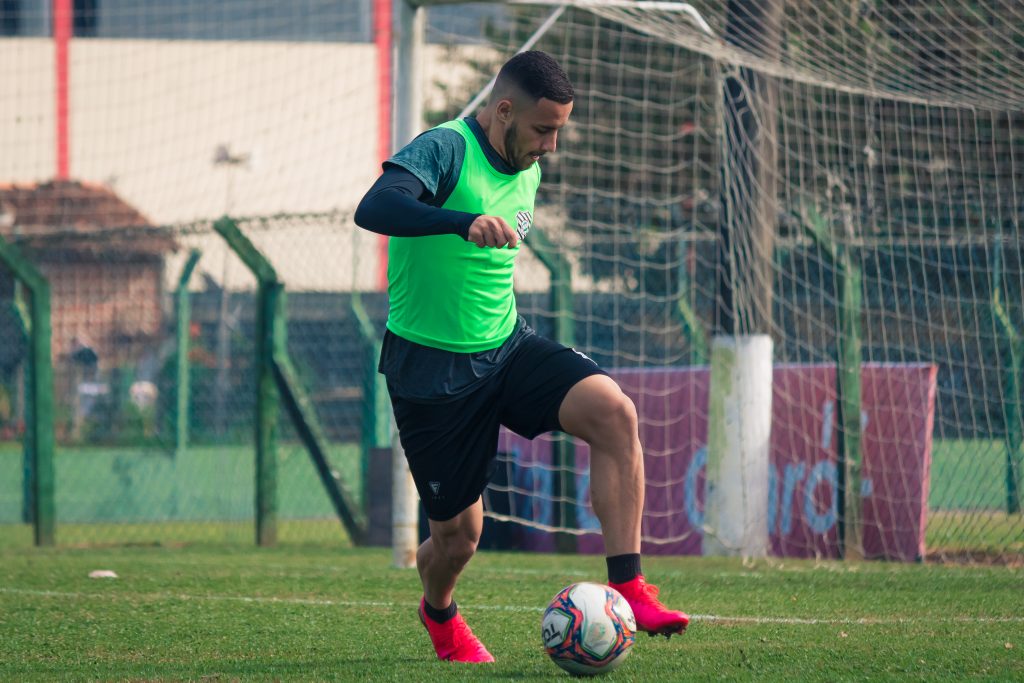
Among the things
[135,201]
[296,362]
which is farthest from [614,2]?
[135,201]

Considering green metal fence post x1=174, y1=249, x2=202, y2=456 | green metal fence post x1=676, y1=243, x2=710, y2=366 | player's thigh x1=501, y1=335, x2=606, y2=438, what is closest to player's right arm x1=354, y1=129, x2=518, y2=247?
player's thigh x1=501, y1=335, x2=606, y2=438

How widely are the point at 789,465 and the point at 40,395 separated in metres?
5.61

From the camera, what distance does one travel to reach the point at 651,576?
25.0 feet

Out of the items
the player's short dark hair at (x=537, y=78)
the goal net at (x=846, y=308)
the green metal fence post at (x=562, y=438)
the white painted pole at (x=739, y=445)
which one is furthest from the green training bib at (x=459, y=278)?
the green metal fence post at (x=562, y=438)

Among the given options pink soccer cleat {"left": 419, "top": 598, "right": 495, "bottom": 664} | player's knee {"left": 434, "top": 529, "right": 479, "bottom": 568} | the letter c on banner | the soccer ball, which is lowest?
the letter c on banner

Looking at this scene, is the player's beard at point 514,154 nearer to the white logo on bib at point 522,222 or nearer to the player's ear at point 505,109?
the player's ear at point 505,109

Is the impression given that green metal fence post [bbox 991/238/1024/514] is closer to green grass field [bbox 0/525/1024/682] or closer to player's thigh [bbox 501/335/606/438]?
green grass field [bbox 0/525/1024/682]

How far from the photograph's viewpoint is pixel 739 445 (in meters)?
8.90

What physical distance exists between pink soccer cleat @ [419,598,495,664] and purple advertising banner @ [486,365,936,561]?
423 centimetres

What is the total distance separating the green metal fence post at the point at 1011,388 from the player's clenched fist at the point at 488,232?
5.43 meters

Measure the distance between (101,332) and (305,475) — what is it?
3.09 meters

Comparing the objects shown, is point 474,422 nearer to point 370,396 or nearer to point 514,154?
point 514,154

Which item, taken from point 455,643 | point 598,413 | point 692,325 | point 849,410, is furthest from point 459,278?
point 692,325

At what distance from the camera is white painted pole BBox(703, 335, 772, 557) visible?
29.1 ft
